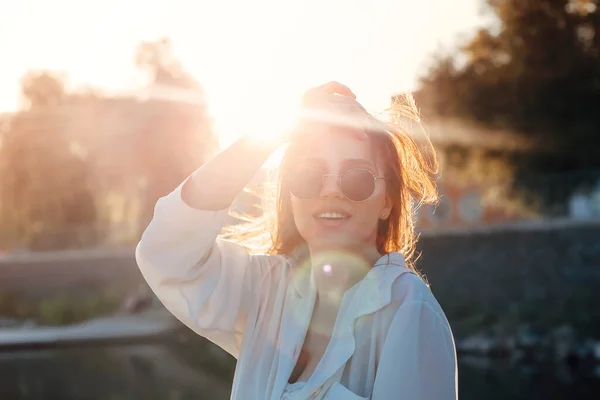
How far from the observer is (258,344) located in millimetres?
1792

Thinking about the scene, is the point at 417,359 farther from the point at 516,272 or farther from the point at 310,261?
the point at 516,272

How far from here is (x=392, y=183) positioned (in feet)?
6.16

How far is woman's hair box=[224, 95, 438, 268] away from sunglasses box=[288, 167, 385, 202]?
8cm

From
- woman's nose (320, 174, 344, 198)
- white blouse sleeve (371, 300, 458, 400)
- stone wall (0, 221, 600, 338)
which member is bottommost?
stone wall (0, 221, 600, 338)

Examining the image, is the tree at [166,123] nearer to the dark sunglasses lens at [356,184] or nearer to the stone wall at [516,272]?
the stone wall at [516,272]

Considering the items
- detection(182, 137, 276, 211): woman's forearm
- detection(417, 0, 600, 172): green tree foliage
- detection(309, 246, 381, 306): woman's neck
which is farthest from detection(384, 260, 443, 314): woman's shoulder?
detection(417, 0, 600, 172): green tree foliage

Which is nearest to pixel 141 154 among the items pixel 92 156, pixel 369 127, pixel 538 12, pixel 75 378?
pixel 92 156

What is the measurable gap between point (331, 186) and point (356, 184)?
52 mm

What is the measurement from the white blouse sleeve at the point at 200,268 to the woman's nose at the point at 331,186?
8.2 inches

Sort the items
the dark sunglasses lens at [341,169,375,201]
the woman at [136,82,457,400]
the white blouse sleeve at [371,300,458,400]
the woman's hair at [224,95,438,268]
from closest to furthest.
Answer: the white blouse sleeve at [371,300,458,400] → the woman at [136,82,457,400] → the dark sunglasses lens at [341,169,375,201] → the woman's hair at [224,95,438,268]

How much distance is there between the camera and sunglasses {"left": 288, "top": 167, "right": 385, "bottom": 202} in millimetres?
1730

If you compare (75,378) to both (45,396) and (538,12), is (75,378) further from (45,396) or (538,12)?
(538,12)

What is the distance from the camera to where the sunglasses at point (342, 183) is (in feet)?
5.68

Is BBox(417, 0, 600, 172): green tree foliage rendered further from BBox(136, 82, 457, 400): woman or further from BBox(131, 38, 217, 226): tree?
BBox(136, 82, 457, 400): woman
